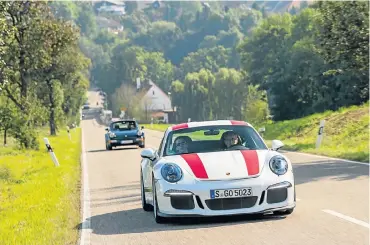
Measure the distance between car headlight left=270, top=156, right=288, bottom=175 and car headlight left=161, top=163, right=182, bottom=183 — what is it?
124 centimetres

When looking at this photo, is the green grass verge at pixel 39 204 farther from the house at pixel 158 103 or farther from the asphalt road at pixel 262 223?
the house at pixel 158 103

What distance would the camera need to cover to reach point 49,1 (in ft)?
138

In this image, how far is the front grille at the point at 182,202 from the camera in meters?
10.1

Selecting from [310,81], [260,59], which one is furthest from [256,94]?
[310,81]

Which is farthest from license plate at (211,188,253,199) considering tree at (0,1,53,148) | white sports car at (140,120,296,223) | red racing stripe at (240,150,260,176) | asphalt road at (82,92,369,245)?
tree at (0,1,53,148)

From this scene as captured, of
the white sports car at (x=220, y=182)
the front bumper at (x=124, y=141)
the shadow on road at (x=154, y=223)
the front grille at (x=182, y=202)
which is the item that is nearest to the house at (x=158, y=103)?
the front bumper at (x=124, y=141)

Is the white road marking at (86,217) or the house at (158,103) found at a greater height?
the house at (158,103)

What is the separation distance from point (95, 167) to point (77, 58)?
3865 centimetres

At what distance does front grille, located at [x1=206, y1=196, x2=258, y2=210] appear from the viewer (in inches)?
394

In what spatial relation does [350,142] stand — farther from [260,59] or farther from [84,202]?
[260,59]

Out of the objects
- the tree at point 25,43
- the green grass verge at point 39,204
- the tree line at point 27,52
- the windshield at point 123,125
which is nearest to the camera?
the green grass verge at point 39,204

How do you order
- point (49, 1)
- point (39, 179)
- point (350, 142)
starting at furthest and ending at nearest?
point (49, 1) < point (350, 142) < point (39, 179)

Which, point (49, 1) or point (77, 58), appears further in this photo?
point (77, 58)

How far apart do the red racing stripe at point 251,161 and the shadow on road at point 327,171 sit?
4915 millimetres
